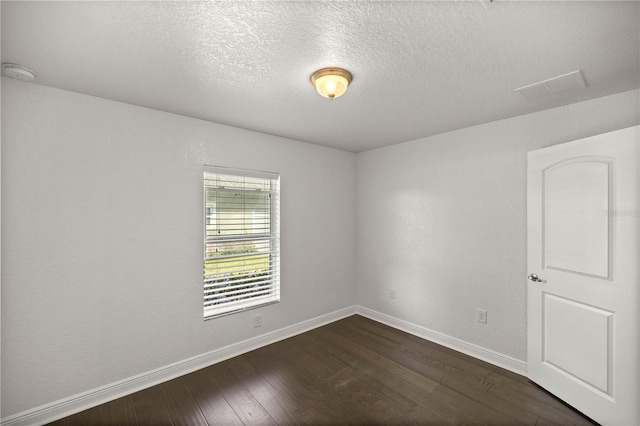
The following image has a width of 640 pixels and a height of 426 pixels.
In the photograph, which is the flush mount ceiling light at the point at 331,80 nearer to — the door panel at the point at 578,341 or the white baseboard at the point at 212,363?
the door panel at the point at 578,341

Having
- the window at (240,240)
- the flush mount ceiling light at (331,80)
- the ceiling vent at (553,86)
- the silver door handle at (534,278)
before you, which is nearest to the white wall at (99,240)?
the window at (240,240)

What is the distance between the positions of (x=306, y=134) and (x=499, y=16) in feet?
7.20

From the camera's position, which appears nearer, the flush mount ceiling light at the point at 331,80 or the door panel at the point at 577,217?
the flush mount ceiling light at the point at 331,80

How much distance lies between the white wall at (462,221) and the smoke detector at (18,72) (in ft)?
11.3

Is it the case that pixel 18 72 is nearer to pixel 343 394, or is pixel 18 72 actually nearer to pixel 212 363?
pixel 212 363

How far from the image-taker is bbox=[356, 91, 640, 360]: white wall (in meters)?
2.58

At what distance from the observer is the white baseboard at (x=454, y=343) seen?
2.67 meters

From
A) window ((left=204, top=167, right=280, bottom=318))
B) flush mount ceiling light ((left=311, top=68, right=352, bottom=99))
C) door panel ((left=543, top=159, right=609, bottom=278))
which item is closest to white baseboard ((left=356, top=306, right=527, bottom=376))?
door panel ((left=543, top=159, right=609, bottom=278))

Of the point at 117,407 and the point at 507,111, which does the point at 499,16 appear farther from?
the point at 117,407

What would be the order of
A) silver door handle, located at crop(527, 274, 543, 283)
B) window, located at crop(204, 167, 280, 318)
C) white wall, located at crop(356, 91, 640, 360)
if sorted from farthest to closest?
window, located at crop(204, 167, 280, 318) < white wall, located at crop(356, 91, 640, 360) < silver door handle, located at crop(527, 274, 543, 283)

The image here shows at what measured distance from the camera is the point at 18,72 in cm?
179

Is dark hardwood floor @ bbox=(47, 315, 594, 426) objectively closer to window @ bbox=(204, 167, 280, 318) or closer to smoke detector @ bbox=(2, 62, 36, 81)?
window @ bbox=(204, 167, 280, 318)

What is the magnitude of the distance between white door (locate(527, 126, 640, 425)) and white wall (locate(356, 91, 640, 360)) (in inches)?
8.8

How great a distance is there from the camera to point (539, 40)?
1520mm
